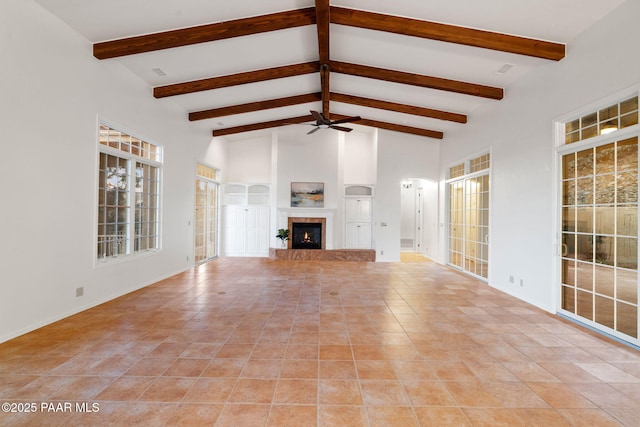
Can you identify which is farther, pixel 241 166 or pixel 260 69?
pixel 241 166

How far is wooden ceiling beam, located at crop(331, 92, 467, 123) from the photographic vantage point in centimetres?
657

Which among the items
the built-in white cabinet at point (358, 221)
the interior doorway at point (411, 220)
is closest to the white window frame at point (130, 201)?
the built-in white cabinet at point (358, 221)

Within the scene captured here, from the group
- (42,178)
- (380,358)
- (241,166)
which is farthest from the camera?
(241,166)

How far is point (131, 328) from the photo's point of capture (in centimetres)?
331

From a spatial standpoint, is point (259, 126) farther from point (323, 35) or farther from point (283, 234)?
point (323, 35)

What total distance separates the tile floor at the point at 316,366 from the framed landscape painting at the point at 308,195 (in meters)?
4.72

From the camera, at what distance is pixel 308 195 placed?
8.84 meters

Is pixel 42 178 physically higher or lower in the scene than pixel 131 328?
higher

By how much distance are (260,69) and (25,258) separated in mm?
4188

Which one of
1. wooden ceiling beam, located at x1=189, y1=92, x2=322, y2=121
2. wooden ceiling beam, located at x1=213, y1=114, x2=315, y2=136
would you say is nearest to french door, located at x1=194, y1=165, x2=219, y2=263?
wooden ceiling beam, located at x1=213, y1=114, x2=315, y2=136

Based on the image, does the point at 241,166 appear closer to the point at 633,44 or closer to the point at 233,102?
the point at 233,102

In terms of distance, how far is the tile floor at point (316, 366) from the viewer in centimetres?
192

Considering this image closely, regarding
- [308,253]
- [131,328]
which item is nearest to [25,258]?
[131,328]

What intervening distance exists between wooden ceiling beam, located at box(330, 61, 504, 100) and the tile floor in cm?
346
